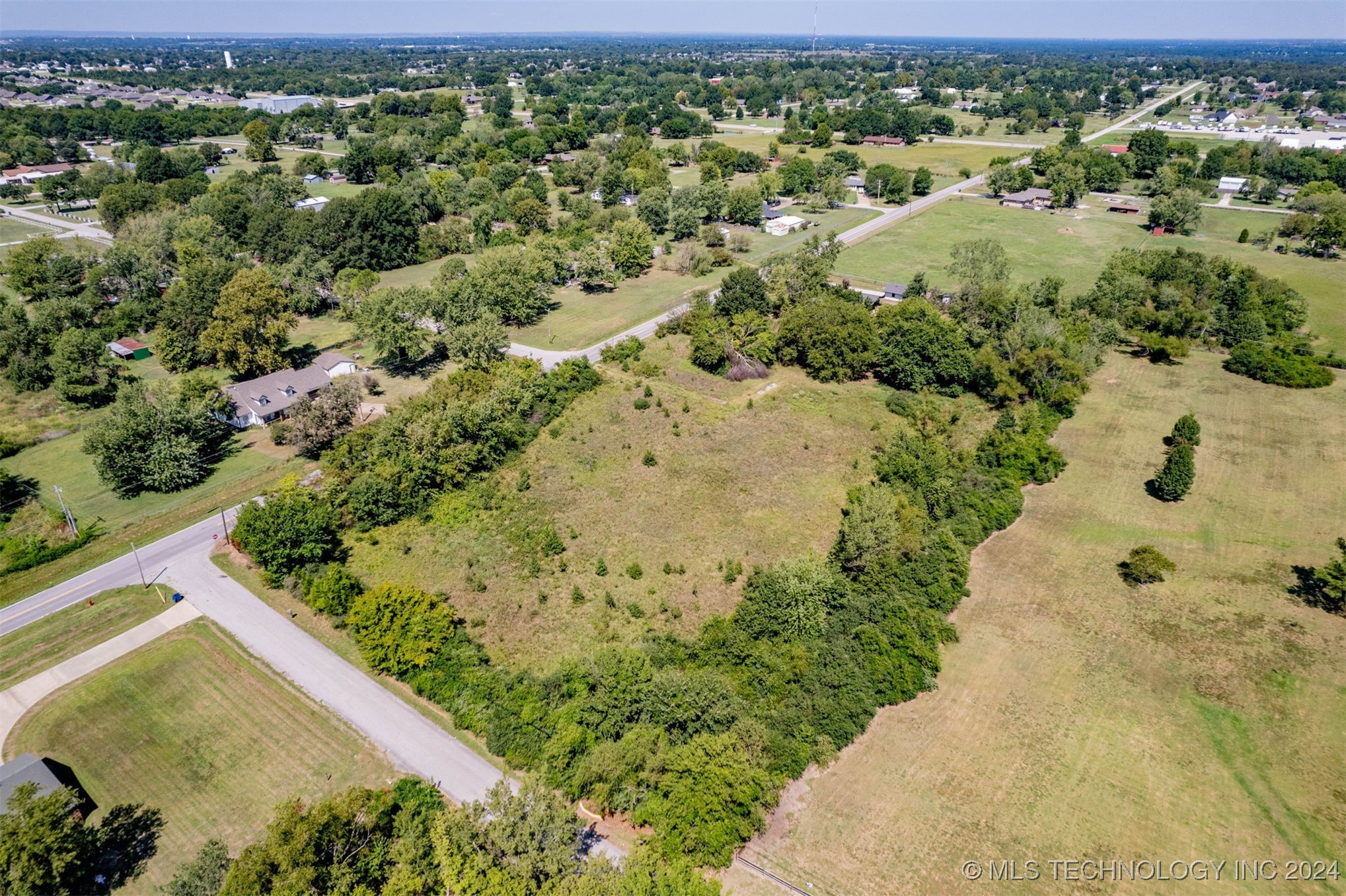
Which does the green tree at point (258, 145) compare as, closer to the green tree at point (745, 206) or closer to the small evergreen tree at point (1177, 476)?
the green tree at point (745, 206)

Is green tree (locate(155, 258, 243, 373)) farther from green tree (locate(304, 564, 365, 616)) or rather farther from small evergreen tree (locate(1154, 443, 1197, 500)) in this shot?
small evergreen tree (locate(1154, 443, 1197, 500))

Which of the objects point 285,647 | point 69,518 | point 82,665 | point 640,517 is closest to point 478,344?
point 640,517

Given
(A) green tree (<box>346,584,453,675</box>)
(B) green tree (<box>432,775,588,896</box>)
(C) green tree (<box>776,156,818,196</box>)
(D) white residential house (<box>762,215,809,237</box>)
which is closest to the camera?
(B) green tree (<box>432,775,588,896</box>)

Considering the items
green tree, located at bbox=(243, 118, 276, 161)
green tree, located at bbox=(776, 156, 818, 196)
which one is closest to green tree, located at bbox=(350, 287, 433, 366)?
green tree, located at bbox=(776, 156, 818, 196)

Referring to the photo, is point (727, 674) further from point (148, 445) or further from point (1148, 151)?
point (1148, 151)

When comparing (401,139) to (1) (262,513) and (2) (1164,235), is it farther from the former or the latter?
(2) (1164,235)

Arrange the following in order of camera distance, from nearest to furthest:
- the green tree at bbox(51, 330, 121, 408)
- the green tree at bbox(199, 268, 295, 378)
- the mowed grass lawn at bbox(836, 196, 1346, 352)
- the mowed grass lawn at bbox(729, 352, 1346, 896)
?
the mowed grass lawn at bbox(729, 352, 1346, 896) < the green tree at bbox(51, 330, 121, 408) < the green tree at bbox(199, 268, 295, 378) < the mowed grass lawn at bbox(836, 196, 1346, 352)
